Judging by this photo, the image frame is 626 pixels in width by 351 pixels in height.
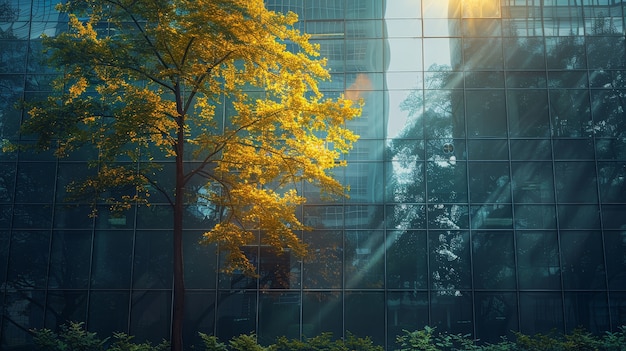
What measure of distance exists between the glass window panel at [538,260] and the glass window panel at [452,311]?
216 cm

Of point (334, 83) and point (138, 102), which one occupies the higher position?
point (334, 83)

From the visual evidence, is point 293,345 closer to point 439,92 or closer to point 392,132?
point 392,132

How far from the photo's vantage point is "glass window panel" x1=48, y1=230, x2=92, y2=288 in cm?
2452

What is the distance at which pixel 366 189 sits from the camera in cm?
2503

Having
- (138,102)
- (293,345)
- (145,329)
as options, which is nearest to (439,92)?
(293,345)

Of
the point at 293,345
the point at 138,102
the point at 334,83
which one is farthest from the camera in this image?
the point at 334,83

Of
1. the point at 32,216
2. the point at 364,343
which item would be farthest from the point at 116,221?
the point at 364,343

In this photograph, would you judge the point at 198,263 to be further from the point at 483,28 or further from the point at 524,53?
the point at 524,53

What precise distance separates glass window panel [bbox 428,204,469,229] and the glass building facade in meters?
0.04

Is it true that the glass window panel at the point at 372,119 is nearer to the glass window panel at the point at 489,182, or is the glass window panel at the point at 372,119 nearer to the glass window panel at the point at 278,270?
the glass window panel at the point at 489,182

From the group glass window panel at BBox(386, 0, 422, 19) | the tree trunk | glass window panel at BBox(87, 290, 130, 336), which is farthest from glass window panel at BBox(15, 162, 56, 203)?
glass window panel at BBox(386, 0, 422, 19)

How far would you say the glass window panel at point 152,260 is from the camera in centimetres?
2448

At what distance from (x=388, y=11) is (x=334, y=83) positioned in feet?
11.9

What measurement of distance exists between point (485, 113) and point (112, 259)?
15.3 meters
